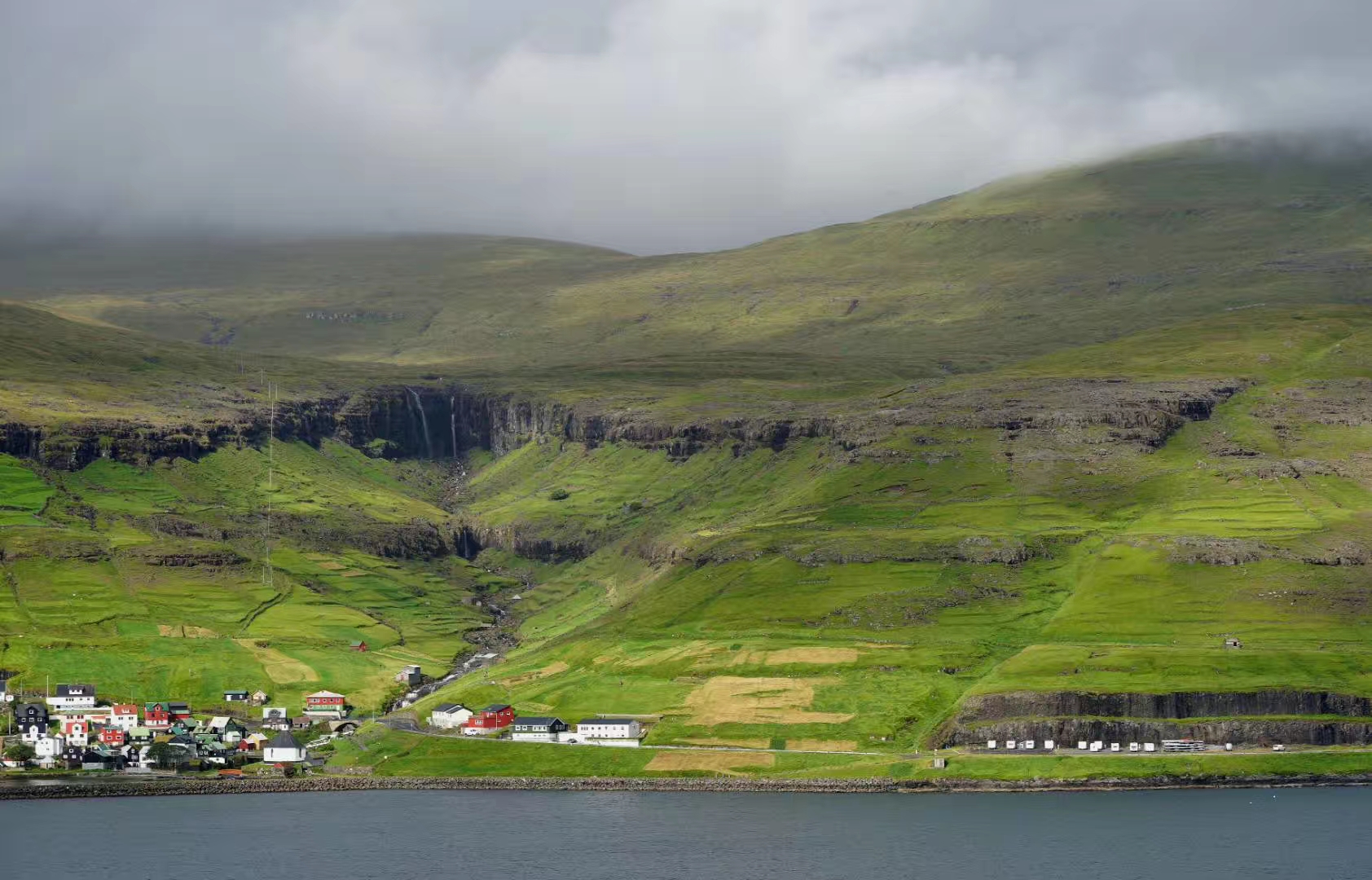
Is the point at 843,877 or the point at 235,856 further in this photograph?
the point at 235,856

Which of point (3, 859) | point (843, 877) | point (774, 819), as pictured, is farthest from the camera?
point (774, 819)

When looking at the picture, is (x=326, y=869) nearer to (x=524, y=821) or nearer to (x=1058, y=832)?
(x=524, y=821)

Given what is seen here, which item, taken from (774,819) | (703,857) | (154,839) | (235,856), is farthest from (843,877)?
(154,839)

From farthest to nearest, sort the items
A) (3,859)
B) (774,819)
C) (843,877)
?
(774,819)
(3,859)
(843,877)

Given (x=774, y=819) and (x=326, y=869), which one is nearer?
(x=326, y=869)

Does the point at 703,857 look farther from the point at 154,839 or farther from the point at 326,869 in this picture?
the point at 154,839

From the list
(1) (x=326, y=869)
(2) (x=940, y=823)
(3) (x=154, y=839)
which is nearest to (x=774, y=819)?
(2) (x=940, y=823)
